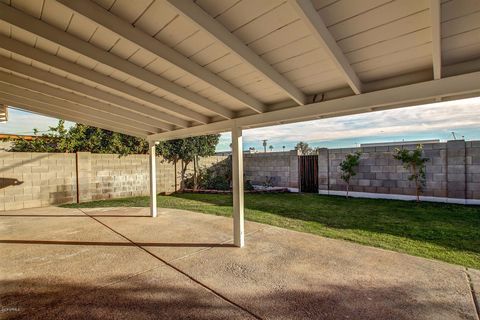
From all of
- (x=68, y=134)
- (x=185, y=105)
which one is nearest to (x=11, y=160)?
(x=68, y=134)

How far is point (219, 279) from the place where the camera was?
3.16 m

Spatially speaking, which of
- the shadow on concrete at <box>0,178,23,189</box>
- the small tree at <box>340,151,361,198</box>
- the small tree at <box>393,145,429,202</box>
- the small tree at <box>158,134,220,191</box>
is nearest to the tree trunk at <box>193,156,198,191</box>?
the small tree at <box>158,134,220,191</box>

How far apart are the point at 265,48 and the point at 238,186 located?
2.61 metres

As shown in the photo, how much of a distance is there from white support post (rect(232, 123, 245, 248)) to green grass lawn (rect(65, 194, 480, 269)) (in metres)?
1.58

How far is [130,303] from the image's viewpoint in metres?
2.67

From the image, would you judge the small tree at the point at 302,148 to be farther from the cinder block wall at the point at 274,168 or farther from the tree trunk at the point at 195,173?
the tree trunk at the point at 195,173

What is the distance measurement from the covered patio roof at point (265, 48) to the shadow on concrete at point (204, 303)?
2110 mm

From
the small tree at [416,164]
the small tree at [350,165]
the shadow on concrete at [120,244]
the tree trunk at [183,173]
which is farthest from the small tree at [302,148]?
the shadow on concrete at [120,244]

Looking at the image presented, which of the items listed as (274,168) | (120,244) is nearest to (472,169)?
(274,168)

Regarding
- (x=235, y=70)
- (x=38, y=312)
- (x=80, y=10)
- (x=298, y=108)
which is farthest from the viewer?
(x=298, y=108)

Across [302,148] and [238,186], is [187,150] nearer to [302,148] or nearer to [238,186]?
[238,186]

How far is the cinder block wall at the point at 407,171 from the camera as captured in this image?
7477 millimetres

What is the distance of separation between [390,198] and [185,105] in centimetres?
828

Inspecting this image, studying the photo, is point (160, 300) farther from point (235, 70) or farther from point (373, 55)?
point (373, 55)
